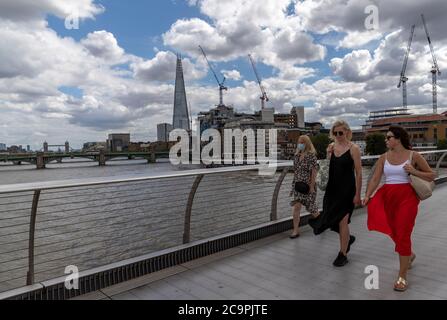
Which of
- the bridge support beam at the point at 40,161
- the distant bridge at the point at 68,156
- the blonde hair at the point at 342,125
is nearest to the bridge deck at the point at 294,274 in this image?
the blonde hair at the point at 342,125

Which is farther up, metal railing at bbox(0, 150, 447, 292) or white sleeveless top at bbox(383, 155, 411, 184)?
white sleeveless top at bbox(383, 155, 411, 184)

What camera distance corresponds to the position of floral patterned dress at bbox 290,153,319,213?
482 cm

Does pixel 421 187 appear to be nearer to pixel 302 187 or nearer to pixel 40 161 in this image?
pixel 302 187

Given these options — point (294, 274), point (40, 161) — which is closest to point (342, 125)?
point (294, 274)

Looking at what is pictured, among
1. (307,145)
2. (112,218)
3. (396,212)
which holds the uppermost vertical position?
(307,145)

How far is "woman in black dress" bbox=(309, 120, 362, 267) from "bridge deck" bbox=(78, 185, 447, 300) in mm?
368

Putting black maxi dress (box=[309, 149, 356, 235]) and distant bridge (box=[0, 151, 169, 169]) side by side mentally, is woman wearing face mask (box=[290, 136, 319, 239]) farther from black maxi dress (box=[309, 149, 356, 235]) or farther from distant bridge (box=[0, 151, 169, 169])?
distant bridge (box=[0, 151, 169, 169])

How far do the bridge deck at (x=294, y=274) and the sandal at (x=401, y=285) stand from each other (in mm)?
59

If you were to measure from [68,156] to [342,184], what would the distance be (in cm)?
8310

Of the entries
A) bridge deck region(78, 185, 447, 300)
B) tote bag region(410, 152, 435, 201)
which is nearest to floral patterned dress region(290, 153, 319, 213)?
bridge deck region(78, 185, 447, 300)

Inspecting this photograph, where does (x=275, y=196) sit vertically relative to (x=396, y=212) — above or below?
below

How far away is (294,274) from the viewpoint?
11.9 feet

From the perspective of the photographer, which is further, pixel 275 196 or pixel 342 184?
pixel 275 196
